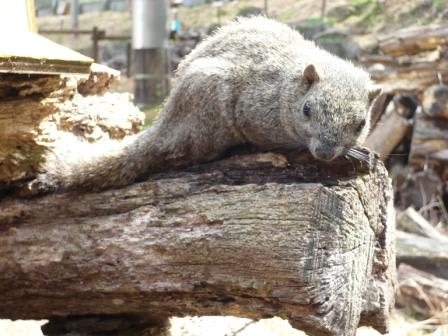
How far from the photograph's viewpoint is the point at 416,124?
23.0ft

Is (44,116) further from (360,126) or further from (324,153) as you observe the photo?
(360,126)

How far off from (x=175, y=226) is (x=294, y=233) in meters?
0.50

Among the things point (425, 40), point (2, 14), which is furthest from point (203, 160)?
point (425, 40)

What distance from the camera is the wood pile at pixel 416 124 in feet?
22.0

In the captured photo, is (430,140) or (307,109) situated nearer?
(307,109)

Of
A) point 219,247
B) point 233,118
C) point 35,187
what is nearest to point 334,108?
point 233,118

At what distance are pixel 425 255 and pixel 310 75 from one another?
10.5 feet

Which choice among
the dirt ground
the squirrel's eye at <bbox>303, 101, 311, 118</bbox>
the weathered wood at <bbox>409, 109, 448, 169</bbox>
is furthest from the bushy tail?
the weathered wood at <bbox>409, 109, 448, 169</bbox>

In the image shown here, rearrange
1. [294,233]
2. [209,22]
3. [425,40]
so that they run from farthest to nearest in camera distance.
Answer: [209,22]
[425,40]
[294,233]

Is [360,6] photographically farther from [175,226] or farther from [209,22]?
[175,226]

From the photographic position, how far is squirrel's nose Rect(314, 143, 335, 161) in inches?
100

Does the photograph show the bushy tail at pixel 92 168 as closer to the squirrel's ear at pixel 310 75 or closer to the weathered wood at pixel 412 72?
the squirrel's ear at pixel 310 75

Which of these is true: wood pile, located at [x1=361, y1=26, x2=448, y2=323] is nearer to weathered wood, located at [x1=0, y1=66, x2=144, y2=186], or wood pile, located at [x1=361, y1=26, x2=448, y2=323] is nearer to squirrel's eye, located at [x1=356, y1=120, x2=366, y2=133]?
squirrel's eye, located at [x1=356, y1=120, x2=366, y2=133]

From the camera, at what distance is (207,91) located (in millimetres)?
2953
